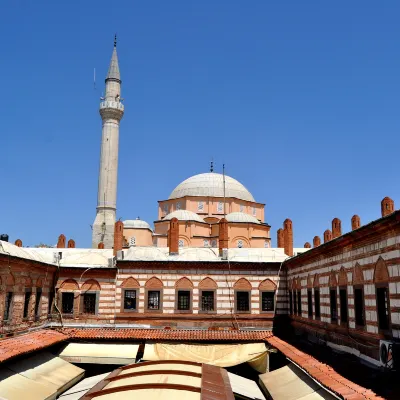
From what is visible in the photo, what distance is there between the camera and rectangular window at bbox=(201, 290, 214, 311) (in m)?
20.0

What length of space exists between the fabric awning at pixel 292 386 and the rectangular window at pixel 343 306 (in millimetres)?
1769

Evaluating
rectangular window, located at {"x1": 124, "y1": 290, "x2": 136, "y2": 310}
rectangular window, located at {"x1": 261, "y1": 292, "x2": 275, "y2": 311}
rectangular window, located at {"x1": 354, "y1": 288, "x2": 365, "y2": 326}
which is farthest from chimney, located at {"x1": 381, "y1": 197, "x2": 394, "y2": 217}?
rectangular window, located at {"x1": 124, "y1": 290, "x2": 136, "y2": 310}

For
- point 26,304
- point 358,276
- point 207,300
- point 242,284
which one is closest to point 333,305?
point 358,276

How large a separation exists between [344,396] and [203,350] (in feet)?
30.7

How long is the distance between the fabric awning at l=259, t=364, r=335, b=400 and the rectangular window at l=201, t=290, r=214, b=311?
672 centimetres

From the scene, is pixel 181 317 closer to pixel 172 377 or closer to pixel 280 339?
pixel 280 339

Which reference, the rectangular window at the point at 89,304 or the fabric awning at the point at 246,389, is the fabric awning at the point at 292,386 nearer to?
the fabric awning at the point at 246,389

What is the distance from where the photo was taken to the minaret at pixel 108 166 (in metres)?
32.1

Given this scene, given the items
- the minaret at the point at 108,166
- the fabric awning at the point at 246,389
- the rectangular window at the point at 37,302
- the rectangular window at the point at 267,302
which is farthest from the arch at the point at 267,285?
the minaret at the point at 108,166

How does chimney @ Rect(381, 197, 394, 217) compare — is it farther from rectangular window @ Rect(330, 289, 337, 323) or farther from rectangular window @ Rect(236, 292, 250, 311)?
rectangular window @ Rect(330, 289, 337, 323)

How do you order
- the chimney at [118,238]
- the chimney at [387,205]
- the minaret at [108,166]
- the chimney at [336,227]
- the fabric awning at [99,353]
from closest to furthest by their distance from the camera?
the fabric awning at [99,353] < the chimney at [387,205] < the chimney at [118,238] < the chimney at [336,227] < the minaret at [108,166]

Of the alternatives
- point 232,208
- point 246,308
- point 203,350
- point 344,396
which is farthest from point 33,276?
point 232,208

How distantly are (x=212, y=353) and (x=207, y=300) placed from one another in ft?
11.8

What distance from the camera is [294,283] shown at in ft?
59.7
